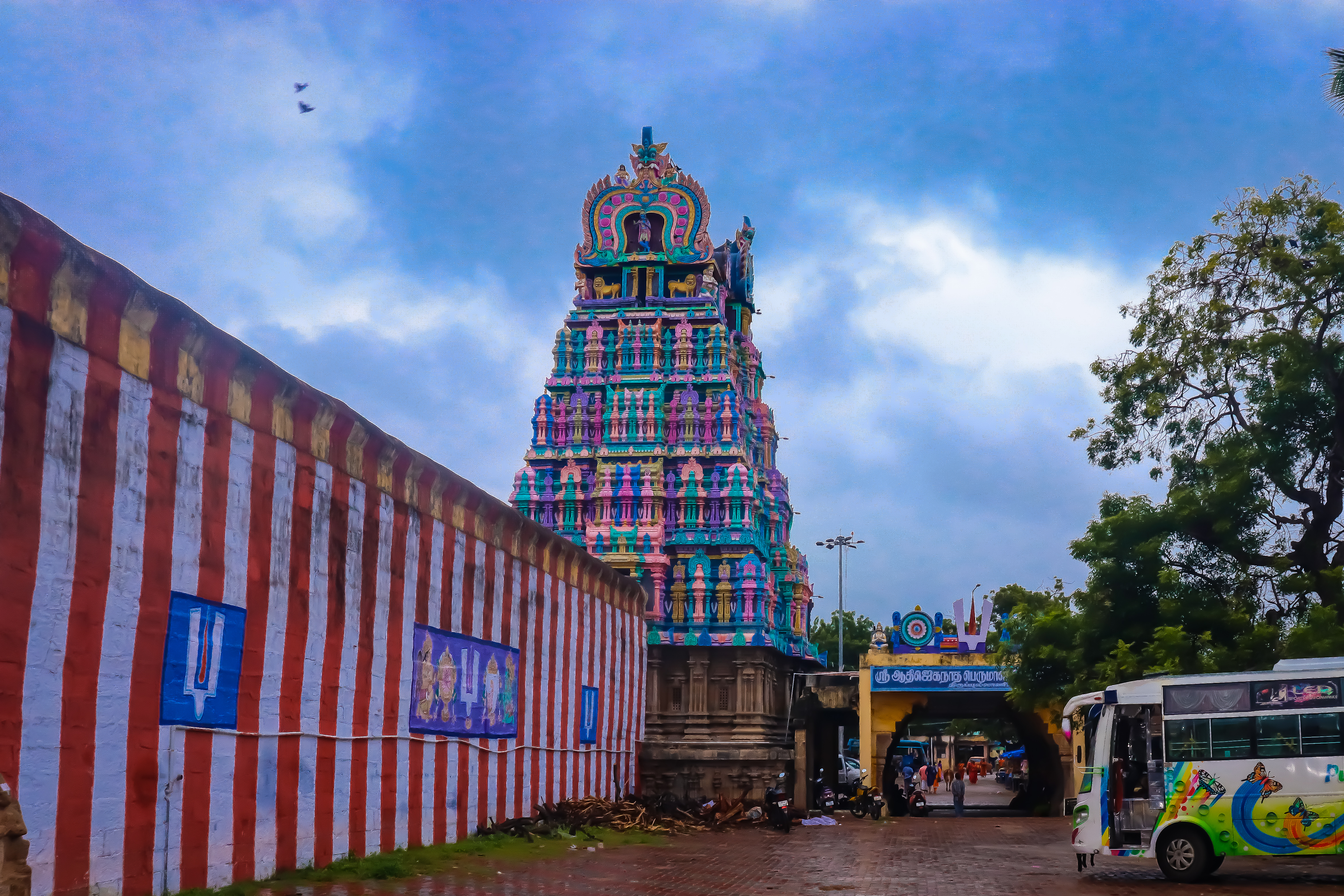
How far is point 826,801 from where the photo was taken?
42.3 m

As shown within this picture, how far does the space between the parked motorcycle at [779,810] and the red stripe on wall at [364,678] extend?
15165 mm

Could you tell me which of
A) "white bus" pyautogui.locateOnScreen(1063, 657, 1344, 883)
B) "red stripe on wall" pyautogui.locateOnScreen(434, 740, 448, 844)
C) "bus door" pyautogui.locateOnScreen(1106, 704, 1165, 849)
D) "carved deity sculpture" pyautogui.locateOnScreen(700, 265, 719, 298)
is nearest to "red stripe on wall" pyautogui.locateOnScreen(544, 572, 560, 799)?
"red stripe on wall" pyautogui.locateOnScreen(434, 740, 448, 844)

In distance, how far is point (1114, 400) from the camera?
27.8m

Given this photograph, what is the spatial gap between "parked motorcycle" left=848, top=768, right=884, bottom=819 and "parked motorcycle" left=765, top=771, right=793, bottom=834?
581 centimetres

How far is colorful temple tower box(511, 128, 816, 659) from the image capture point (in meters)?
48.3

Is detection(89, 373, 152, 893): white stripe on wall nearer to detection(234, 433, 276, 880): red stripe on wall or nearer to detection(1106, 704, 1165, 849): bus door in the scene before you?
detection(234, 433, 276, 880): red stripe on wall

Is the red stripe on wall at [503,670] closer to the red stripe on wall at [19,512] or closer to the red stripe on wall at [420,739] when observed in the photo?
the red stripe on wall at [420,739]

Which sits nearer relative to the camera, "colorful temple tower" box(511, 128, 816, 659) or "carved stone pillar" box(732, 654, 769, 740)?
"carved stone pillar" box(732, 654, 769, 740)

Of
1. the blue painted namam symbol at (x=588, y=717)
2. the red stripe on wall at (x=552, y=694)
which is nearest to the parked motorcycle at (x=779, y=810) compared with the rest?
the blue painted namam symbol at (x=588, y=717)

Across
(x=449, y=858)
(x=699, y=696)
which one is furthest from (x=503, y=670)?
(x=699, y=696)

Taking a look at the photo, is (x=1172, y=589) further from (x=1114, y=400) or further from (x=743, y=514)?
(x=743, y=514)

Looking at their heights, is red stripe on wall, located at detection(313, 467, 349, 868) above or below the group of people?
above

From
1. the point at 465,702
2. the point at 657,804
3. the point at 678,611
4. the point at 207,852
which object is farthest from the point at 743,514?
the point at 207,852

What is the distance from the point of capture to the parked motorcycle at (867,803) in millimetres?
40562
